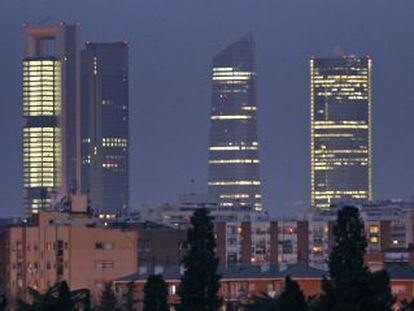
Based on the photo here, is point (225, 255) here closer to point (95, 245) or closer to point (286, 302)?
point (95, 245)

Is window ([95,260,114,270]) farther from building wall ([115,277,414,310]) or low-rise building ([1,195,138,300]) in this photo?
building wall ([115,277,414,310])

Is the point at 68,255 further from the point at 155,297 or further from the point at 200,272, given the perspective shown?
the point at 200,272

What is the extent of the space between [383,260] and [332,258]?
64.6 meters

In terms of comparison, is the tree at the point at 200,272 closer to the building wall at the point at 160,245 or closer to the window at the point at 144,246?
the building wall at the point at 160,245

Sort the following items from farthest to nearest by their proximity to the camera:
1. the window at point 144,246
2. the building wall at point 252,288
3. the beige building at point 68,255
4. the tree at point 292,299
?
the window at point 144,246, the beige building at point 68,255, the building wall at point 252,288, the tree at point 292,299

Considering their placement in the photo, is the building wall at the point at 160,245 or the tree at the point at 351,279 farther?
the building wall at the point at 160,245

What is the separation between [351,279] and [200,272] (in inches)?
410

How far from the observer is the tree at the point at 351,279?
2815 inches

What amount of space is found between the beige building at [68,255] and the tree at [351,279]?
71.2 m

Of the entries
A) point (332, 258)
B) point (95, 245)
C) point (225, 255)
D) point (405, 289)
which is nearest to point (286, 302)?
point (332, 258)

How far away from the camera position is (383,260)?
465ft

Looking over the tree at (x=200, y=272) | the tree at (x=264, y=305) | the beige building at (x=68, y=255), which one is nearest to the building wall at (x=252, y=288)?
the tree at (x=264, y=305)

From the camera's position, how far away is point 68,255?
15300cm

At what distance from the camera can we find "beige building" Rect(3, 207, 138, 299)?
497ft
